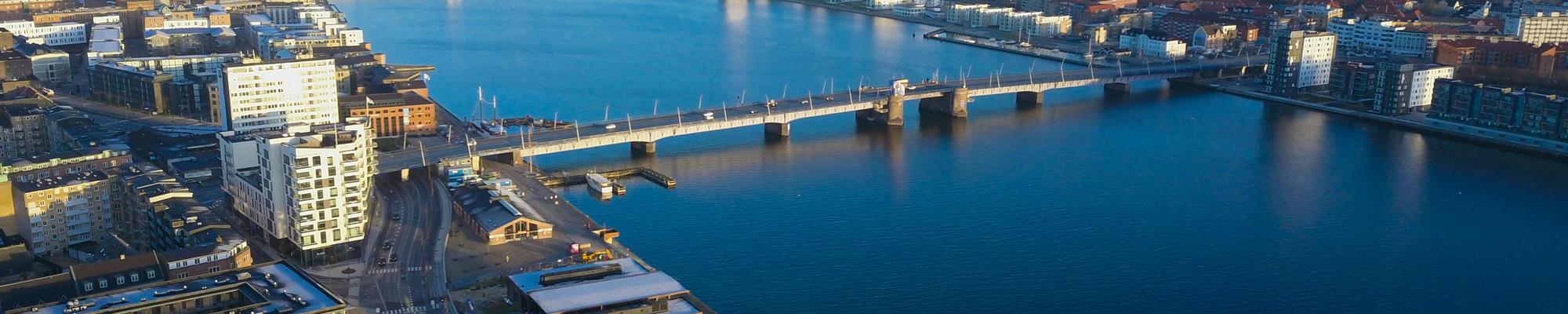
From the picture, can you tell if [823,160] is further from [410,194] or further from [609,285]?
[609,285]

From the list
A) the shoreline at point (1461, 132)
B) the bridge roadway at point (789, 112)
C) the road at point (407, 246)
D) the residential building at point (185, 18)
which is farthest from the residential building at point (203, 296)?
the residential building at point (185, 18)

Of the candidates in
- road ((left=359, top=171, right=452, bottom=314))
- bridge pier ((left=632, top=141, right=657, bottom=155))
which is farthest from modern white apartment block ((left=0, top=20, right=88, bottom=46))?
road ((left=359, top=171, right=452, bottom=314))

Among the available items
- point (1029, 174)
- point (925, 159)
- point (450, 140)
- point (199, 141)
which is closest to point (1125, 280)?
point (1029, 174)

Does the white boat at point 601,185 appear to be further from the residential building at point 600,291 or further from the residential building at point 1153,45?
the residential building at point 1153,45

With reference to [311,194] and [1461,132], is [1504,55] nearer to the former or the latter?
[1461,132]

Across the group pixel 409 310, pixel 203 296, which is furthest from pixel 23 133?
pixel 203 296
